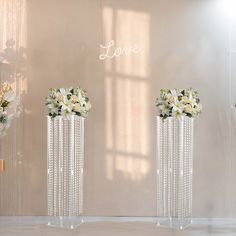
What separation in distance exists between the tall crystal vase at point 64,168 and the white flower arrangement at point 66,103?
0.23 ft

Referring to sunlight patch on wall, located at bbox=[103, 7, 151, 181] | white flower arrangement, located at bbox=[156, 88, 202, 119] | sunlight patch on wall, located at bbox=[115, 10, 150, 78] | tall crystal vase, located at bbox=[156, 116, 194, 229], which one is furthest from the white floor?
sunlight patch on wall, located at bbox=[115, 10, 150, 78]

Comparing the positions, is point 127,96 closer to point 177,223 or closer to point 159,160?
point 159,160

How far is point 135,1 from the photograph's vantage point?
6113mm

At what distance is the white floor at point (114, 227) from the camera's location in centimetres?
541

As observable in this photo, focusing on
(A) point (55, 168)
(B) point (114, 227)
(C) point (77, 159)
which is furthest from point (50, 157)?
(B) point (114, 227)

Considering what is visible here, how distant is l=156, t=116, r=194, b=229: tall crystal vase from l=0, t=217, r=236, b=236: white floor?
20 centimetres

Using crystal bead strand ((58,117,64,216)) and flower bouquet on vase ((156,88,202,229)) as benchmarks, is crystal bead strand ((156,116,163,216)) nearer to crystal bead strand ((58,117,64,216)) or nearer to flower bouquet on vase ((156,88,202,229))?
flower bouquet on vase ((156,88,202,229))

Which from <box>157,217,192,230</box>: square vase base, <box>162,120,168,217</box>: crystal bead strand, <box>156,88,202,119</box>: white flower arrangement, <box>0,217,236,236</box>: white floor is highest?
<box>156,88,202,119</box>: white flower arrangement

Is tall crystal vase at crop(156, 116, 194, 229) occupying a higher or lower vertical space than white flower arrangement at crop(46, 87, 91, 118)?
lower

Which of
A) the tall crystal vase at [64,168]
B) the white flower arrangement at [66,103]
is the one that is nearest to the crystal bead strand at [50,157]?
the tall crystal vase at [64,168]

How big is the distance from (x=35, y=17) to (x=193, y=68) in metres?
2.05

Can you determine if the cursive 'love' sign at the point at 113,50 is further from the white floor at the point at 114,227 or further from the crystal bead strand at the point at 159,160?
the white floor at the point at 114,227

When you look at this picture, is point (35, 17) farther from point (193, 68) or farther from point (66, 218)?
point (66, 218)

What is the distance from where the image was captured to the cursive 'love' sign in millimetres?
6113
